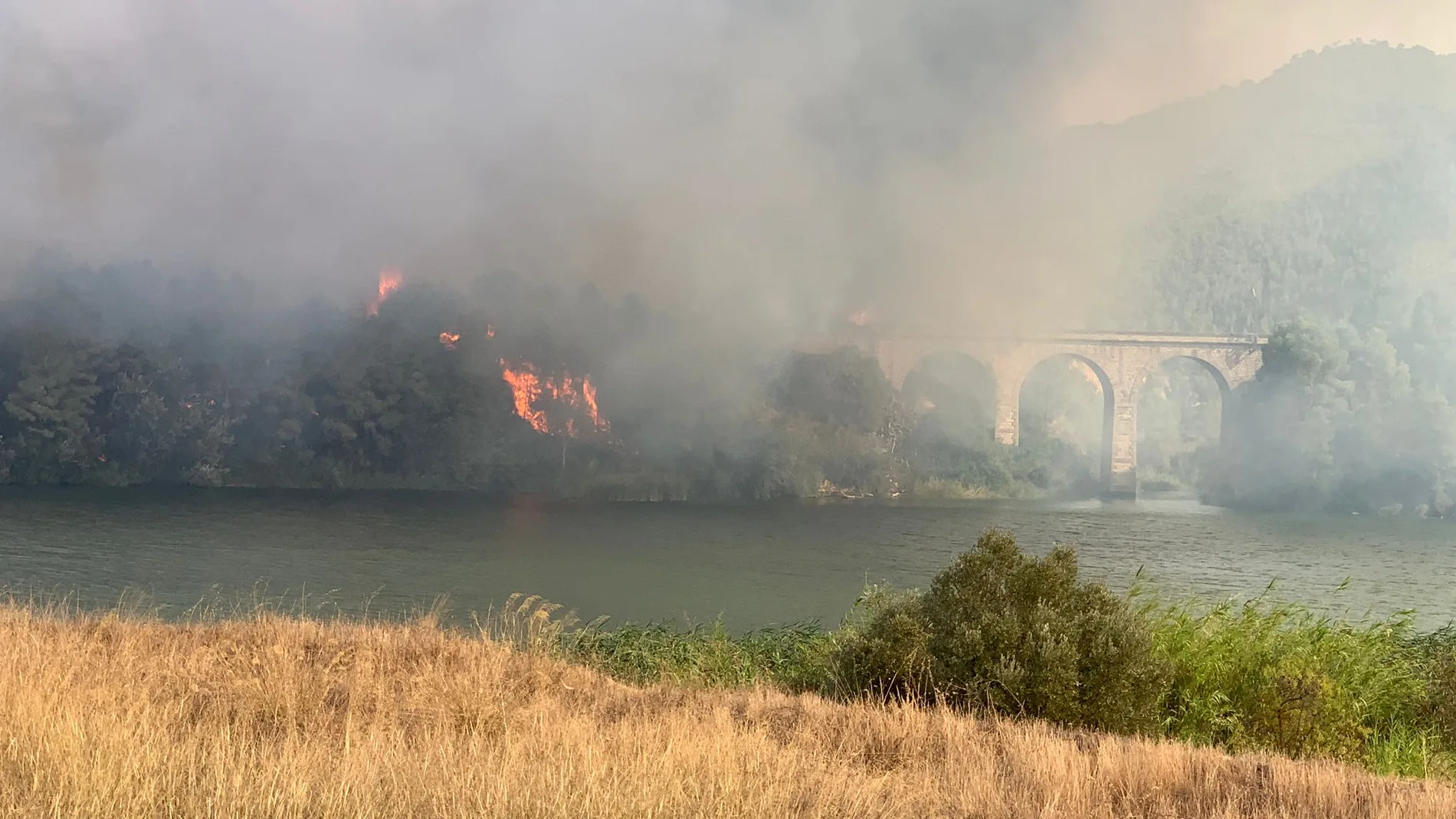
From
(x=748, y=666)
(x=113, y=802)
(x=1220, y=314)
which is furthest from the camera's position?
(x=1220, y=314)

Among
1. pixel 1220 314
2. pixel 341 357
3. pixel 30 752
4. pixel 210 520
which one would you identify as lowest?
pixel 210 520

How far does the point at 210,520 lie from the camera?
38344 millimetres

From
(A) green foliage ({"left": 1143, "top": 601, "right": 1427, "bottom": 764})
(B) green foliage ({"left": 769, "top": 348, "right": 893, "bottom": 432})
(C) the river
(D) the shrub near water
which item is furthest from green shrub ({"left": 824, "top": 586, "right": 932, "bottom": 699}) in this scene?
(B) green foliage ({"left": 769, "top": 348, "right": 893, "bottom": 432})

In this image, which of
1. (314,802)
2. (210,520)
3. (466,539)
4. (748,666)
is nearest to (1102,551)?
(466,539)

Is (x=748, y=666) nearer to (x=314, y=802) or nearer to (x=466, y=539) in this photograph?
(x=314, y=802)

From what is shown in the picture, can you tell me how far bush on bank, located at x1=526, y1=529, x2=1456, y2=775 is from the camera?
703 centimetres

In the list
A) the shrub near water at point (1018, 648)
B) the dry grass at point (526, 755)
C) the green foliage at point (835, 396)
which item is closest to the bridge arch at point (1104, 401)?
the green foliage at point (835, 396)

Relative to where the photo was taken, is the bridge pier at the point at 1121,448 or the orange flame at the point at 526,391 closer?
the orange flame at the point at 526,391

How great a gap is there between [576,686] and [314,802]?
366 centimetres

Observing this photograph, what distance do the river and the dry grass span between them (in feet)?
25.0

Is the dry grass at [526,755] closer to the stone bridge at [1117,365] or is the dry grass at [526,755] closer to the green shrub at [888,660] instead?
the green shrub at [888,660]

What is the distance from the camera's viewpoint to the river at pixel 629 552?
76.0ft

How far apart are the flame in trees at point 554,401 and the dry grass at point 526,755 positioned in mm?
56731

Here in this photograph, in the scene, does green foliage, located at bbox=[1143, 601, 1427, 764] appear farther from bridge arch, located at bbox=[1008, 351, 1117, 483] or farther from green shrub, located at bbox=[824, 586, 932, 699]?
bridge arch, located at bbox=[1008, 351, 1117, 483]
